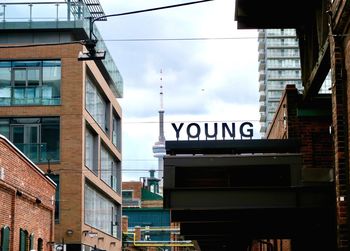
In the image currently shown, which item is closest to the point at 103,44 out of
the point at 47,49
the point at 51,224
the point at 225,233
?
the point at 47,49

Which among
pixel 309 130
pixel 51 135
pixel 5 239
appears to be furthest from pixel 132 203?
pixel 309 130

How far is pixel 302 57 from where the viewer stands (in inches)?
881

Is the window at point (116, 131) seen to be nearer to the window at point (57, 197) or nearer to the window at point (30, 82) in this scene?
the window at point (30, 82)

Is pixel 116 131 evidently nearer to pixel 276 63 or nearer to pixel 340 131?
pixel 340 131

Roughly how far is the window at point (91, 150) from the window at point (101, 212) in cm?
141

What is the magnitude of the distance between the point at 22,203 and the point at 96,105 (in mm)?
26897

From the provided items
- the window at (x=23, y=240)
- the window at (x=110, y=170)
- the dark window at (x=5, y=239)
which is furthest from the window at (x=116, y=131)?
the dark window at (x=5, y=239)

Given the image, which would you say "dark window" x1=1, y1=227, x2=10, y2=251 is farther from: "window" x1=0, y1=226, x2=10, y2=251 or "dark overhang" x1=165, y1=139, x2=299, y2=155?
"dark overhang" x1=165, y1=139, x2=299, y2=155

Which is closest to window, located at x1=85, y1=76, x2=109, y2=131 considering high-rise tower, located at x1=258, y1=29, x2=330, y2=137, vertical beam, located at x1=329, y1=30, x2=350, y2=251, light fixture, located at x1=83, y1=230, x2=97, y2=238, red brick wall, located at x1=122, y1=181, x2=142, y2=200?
light fixture, located at x1=83, y1=230, x2=97, y2=238

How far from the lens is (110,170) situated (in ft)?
191

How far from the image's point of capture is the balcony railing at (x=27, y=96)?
152ft

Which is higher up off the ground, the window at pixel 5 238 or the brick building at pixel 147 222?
the brick building at pixel 147 222

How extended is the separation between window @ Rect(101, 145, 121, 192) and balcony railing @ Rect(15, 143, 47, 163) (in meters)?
8.36

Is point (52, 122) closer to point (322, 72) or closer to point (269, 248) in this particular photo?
point (269, 248)
